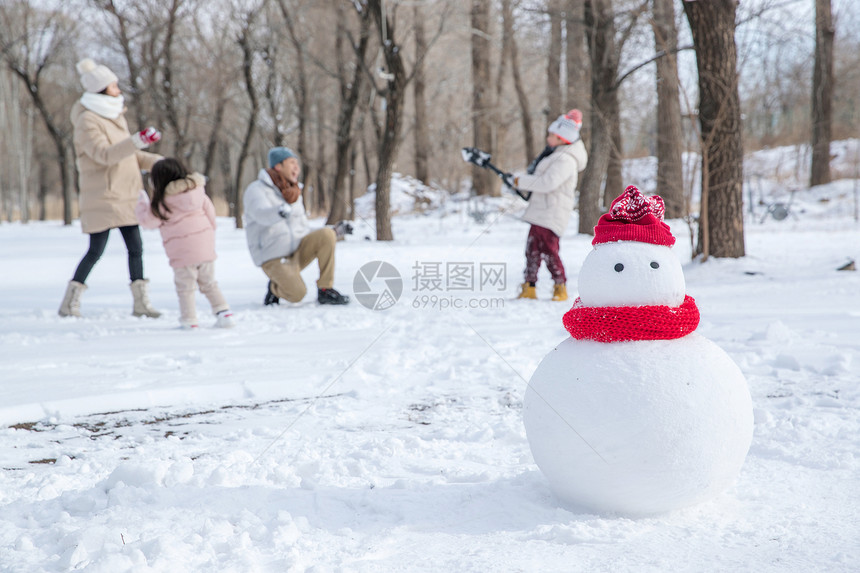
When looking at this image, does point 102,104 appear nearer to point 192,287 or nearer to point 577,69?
point 192,287

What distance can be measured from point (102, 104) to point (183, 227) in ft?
4.38

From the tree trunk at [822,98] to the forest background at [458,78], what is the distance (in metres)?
0.05

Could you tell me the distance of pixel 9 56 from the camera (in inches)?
695

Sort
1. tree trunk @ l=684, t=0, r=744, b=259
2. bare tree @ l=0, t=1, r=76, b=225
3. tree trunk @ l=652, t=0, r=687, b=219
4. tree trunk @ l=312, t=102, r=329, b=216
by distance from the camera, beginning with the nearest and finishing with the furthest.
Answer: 1. tree trunk @ l=684, t=0, r=744, b=259
2. tree trunk @ l=652, t=0, r=687, b=219
3. bare tree @ l=0, t=1, r=76, b=225
4. tree trunk @ l=312, t=102, r=329, b=216

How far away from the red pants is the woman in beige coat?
3.30 meters

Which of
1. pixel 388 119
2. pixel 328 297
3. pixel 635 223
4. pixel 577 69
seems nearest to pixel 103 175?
pixel 328 297

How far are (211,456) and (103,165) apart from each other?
153 inches

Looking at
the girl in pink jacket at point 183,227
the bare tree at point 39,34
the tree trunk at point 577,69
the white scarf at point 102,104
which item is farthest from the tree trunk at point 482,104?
the girl in pink jacket at point 183,227

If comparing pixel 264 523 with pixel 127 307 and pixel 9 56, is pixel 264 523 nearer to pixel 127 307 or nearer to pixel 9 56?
pixel 127 307

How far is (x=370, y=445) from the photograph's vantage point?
2689mm

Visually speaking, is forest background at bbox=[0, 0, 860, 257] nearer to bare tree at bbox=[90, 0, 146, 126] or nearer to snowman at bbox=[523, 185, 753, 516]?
bare tree at bbox=[90, 0, 146, 126]

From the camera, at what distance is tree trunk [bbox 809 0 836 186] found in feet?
53.6

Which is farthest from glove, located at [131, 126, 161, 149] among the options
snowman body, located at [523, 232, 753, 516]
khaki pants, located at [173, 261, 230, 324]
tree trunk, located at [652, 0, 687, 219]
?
tree trunk, located at [652, 0, 687, 219]

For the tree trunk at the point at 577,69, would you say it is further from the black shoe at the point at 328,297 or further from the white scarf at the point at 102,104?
the white scarf at the point at 102,104
